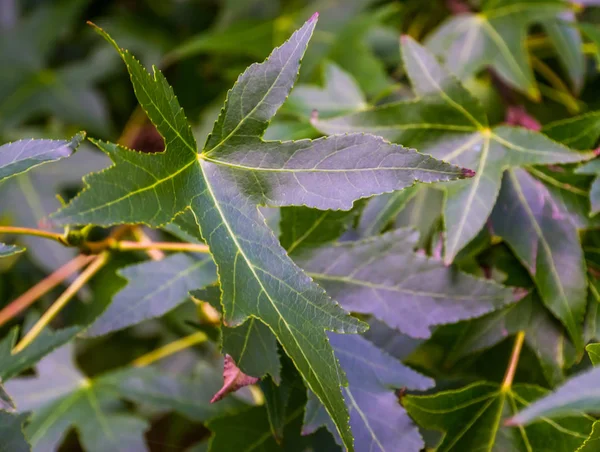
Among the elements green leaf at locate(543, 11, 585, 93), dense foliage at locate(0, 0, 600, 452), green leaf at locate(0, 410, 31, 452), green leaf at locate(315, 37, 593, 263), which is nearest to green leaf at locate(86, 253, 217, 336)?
dense foliage at locate(0, 0, 600, 452)

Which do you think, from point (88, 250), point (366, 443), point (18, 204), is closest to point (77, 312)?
point (18, 204)

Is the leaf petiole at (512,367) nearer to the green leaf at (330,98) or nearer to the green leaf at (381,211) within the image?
the green leaf at (381,211)

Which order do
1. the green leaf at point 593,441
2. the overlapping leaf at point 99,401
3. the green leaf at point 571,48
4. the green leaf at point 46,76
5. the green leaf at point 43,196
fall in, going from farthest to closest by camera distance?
the green leaf at point 46,76 < the green leaf at point 43,196 < the green leaf at point 571,48 < the overlapping leaf at point 99,401 < the green leaf at point 593,441

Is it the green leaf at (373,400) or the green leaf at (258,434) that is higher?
the green leaf at (373,400)

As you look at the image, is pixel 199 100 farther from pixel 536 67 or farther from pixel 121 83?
pixel 536 67

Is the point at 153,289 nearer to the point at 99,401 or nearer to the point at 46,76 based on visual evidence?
the point at 99,401

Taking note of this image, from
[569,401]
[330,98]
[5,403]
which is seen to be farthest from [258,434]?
[330,98]

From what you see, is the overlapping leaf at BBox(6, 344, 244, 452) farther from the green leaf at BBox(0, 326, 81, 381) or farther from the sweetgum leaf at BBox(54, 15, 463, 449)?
the sweetgum leaf at BBox(54, 15, 463, 449)

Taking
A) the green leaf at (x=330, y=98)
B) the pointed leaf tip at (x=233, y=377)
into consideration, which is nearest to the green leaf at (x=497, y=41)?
the green leaf at (x=330, y=98)
